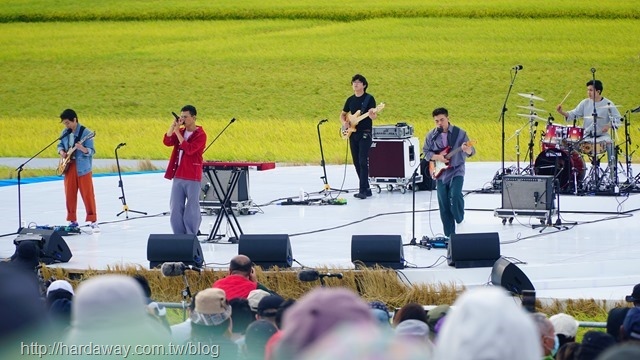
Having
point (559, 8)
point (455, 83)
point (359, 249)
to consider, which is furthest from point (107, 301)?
point (559, 8)

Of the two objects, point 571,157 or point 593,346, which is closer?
point 593,346

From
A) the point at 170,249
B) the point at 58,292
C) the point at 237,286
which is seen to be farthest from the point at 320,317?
the point at 170,249

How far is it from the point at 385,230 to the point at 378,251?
3.29 metres

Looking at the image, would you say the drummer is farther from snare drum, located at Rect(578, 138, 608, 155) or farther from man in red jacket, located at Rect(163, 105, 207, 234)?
man in red jacket, located at Rect(163, 105, 207, 234)

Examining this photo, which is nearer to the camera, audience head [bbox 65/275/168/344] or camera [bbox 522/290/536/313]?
audience head [bbox 65/275/168/344]

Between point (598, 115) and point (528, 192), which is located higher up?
point (598, 115)

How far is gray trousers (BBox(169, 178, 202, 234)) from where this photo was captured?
14.5 metres

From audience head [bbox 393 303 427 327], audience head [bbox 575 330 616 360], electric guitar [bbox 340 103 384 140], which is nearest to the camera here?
audience head [bbox 575 330 616 360]

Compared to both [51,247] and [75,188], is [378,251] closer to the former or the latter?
[51,247]

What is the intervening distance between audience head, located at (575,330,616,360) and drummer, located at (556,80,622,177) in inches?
497

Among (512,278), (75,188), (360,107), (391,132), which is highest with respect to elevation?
(360,107)

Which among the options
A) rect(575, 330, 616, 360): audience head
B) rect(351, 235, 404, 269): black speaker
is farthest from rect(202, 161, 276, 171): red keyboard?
rect(575, 330, 616, 360): audience head

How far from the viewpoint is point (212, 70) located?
4741cm

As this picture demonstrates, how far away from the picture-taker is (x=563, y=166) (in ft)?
61.3
